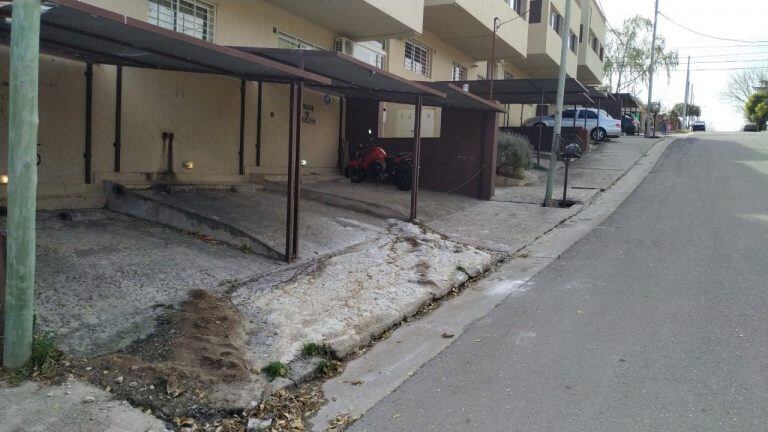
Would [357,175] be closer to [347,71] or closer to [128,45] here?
[347,71]

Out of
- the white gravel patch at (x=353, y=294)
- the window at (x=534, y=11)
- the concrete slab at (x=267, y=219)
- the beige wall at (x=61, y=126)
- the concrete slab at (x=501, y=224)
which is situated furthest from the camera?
the window at (x=534, y=11)

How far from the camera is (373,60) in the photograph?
15.9 meters

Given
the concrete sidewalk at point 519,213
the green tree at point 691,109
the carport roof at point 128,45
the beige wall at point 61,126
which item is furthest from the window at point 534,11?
the green tree at point 691,109

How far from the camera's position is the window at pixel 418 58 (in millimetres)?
17844

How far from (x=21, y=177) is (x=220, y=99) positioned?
7462mm

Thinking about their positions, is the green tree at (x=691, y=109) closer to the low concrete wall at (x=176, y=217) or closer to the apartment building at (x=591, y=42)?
the apartment building at (x=591, y=42)

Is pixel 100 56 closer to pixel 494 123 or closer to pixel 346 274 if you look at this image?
pixel 346 274

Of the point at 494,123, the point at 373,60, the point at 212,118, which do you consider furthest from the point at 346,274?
the point at 373,60

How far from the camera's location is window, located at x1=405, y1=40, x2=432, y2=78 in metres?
17.8

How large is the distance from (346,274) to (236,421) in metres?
3.44

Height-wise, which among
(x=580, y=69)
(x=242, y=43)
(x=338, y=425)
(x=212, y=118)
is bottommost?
(x=338, y=425)

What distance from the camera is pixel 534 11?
84.4 ft

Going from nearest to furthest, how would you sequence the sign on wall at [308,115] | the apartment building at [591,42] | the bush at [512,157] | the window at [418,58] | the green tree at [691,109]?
the sign on wall at [308,115], the bush at [512,157], the window at [418,58], the apartment building at [591,42], the green tree at [691,109]

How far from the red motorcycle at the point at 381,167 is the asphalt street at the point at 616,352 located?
17.1 ft
